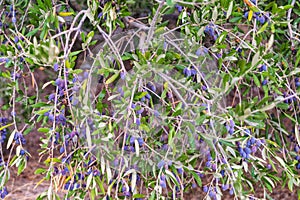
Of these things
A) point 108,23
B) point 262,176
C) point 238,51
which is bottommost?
point 262,176

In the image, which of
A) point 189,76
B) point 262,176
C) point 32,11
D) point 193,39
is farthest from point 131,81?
point 262,176

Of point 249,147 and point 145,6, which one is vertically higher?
point 249,147

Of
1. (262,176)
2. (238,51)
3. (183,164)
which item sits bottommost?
(262,176)

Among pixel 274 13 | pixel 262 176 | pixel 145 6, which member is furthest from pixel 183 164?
pixel 145 6

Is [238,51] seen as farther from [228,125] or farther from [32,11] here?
[32,11]

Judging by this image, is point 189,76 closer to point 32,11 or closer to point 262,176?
point 262,176

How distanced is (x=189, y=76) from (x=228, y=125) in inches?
10.6

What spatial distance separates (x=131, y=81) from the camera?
1306 mm

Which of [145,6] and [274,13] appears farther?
[145,6]

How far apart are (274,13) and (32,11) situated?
2.85 feet

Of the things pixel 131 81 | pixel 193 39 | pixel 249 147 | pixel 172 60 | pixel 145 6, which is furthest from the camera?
pixel 145 6

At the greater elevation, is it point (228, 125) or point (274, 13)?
point (274, 13)

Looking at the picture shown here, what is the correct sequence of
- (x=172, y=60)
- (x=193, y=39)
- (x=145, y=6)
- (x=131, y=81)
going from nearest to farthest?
1. (x=131, y=81)
2. (x=193, y=39)
3. (x=172, y=60)
4. (x=145, y=6)

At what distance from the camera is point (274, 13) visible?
1.55 m
